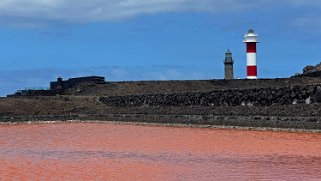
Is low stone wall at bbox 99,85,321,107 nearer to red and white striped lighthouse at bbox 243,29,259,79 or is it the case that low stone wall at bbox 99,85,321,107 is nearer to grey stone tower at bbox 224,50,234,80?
red and white striped lighthouse at bbox 243,29,259,79

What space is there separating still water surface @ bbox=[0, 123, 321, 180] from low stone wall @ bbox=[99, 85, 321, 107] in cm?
587

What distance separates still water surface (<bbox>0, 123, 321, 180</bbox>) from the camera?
43.2 ft

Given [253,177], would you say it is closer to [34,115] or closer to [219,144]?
[219,144]

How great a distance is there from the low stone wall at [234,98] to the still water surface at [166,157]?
19.3ft

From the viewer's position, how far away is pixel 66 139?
24.4 meters

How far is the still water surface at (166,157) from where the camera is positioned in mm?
13156

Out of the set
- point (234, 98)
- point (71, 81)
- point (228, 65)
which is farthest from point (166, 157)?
point (71, 81)

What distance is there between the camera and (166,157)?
1683cm

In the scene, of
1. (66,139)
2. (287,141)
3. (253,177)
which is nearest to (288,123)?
(287,141)

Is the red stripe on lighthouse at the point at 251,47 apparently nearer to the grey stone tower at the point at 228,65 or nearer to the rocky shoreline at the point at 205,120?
the grey stone tower at the point at 228,65

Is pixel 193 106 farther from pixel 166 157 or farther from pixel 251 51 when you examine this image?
pixel 166 157

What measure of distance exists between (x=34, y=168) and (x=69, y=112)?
30265mm

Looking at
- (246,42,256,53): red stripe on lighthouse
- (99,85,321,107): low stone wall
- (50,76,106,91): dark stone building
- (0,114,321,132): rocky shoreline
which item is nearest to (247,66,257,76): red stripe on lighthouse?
(246,42,256,53): red stripe on lighthouse

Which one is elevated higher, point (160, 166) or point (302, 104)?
point (302, 104)
